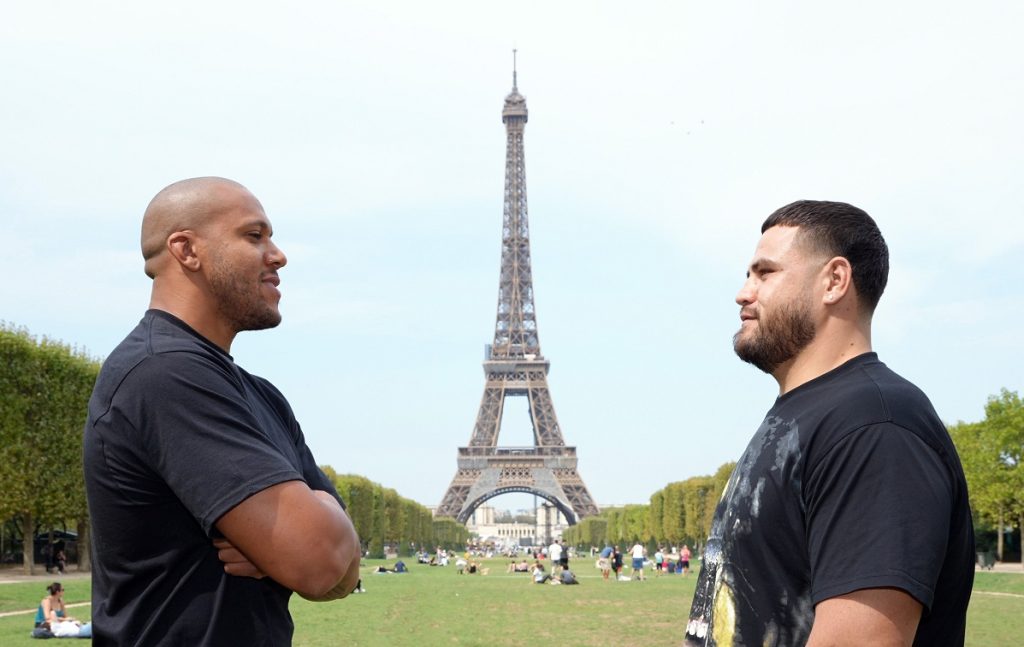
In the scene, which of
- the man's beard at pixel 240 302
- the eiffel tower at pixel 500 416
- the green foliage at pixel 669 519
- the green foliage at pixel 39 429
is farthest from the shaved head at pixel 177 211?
the eiffel tower at pixel 500 416

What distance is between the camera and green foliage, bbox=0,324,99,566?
33312 mm

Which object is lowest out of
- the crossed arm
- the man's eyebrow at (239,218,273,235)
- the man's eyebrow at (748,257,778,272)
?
the crossed arm

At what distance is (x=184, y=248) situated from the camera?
9.43 ft

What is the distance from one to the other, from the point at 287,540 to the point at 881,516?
1206 millimetres

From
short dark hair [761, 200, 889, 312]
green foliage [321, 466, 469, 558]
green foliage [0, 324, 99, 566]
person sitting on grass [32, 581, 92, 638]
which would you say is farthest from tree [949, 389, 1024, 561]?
short dark hair [761, 200, 889, 312]

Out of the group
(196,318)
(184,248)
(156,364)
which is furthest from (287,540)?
(184,248)

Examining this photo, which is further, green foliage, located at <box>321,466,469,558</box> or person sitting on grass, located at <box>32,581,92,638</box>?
green foliage, located at <box>321,466,469,558</box>

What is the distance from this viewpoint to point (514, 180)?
307 feet

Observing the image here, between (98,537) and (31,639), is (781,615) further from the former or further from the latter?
(31,639)

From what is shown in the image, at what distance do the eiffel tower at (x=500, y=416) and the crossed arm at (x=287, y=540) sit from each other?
88.8 meters

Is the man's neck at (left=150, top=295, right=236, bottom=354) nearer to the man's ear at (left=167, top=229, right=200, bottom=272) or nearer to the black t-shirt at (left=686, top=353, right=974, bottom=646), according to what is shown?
the man's ear at (left=167, top=229, right=200, bottom=272)

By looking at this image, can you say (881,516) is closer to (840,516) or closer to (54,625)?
(840,516)

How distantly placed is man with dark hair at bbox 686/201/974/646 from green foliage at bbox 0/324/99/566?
33091 millimetres

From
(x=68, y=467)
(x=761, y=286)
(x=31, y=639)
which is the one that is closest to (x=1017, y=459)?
(x=68, y=467)
